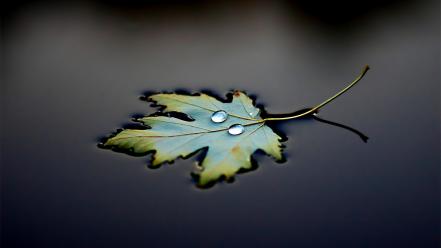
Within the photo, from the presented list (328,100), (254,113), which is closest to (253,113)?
(254,113)

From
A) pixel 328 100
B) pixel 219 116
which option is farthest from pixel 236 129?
pixel 328 100

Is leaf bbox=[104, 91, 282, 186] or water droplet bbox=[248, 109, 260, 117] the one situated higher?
water droplet bbox=[248, 109, 260, 117]

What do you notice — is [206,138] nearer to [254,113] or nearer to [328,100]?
[254,113]

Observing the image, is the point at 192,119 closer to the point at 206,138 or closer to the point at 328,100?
the point at 206,138

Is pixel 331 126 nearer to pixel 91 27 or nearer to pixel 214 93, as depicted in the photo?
pixel 214 93

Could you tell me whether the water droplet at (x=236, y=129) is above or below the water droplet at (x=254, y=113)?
below
